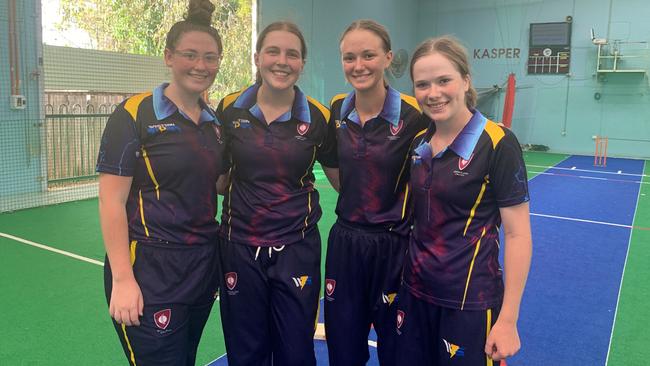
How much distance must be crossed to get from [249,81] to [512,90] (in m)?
8.17

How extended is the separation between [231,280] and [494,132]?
1224 mm

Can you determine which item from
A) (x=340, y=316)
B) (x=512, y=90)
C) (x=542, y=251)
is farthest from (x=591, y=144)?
(x=340, y=316)

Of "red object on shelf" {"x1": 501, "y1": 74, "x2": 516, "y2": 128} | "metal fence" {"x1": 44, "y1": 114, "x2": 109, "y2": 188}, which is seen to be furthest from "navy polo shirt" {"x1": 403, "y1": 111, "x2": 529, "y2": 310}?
"red object on shelf" {"x1": 501, "y1": 74, "x2": 516, "y2": 128}

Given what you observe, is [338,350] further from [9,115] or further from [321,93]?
[321,93]

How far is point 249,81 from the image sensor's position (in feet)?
41.3

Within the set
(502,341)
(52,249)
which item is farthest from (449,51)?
(52,249)

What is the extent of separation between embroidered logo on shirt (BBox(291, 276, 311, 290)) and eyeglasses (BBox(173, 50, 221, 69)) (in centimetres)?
Result: 94

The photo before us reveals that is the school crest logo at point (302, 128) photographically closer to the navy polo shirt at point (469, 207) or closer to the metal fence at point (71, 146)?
the navy polo shirt at point (469, 207)

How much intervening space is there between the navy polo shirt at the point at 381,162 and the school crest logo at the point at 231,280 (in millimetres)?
562

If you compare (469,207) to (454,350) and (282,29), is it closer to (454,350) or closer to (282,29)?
(454,350)

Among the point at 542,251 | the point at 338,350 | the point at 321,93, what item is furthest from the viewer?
the point at 321,93

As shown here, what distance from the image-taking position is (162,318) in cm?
204

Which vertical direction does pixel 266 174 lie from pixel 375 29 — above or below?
below

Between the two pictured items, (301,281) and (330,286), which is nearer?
(301,281)
